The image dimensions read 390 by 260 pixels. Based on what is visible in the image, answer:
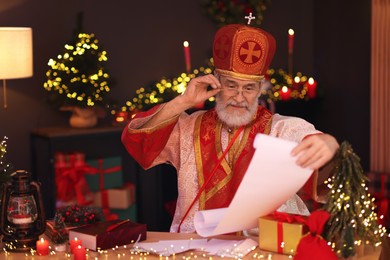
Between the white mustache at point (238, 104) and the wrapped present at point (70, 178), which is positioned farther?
the wrapped present at point (70, 178)

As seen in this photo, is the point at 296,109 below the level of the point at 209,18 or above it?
below

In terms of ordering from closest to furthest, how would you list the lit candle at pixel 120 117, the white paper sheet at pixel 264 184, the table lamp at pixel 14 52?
the white paper sheet at pixel 264 184
the table lamp at pixel 14 52
the lit candle at pixel 120 117

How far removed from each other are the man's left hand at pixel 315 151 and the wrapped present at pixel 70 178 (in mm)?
Answer: 3245

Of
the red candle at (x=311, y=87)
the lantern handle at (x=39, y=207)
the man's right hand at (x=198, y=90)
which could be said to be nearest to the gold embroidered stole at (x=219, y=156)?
the man's right hand at (x=198, y=90)

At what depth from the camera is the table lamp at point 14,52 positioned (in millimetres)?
4836

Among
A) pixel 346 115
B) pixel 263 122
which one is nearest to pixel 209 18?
pixel 346 115

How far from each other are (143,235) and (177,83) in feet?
10.7

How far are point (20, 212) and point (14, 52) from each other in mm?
2185

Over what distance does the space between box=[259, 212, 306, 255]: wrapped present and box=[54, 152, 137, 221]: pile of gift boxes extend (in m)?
3.04

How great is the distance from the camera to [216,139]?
138 inches

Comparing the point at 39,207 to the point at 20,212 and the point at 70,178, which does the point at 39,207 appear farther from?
the point at 70,178

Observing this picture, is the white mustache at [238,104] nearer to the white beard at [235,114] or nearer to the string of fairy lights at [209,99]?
the white beard at [235,114]

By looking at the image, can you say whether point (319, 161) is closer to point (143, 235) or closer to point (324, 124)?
point (143, 235)

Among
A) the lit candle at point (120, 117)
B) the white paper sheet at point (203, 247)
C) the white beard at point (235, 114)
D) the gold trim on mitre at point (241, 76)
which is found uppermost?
the gold trim on mitre at point (241, 76)
